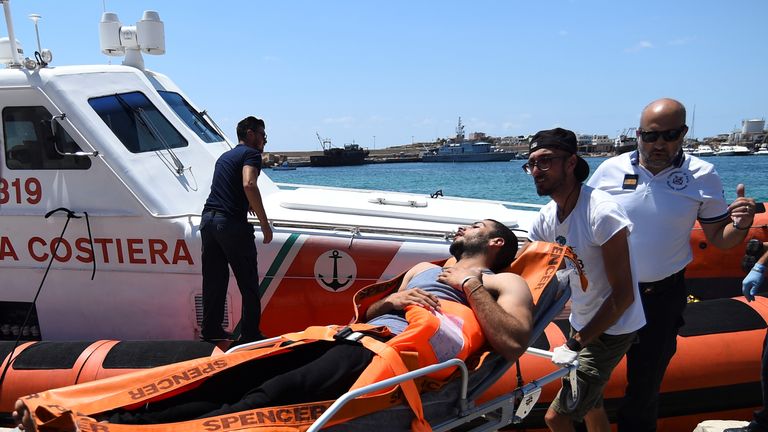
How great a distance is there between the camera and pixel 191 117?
581cm

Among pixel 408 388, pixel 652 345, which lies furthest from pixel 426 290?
pixel 652 345

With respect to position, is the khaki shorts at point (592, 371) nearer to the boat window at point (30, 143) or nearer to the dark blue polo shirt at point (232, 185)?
the dark blue polo shirt at point (232, 185)

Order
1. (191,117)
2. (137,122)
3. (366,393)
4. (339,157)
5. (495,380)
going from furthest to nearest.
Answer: (339,157), (191,117), (137,122), (495,380), (366,393)

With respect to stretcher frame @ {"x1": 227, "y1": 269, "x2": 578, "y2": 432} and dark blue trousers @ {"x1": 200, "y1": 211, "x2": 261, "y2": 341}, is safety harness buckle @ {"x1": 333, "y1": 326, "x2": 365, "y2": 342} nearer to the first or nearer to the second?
stretcher frame @ {"x1": 227, "y1": 269, "x2": 578, "y2": 432}

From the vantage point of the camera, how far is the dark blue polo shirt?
4.17 meters

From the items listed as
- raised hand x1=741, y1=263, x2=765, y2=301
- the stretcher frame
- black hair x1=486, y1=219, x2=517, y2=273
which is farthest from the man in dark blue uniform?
raised hand x1=741, y1=263, x2=765, y2=301

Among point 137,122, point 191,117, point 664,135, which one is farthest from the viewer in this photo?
point 191,117

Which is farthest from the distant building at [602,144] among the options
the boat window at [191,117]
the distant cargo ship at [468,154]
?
the boat window at [191,117]

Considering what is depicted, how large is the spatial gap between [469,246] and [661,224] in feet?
2.97

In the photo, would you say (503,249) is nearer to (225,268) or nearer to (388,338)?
(388,338)

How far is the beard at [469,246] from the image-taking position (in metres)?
2.98

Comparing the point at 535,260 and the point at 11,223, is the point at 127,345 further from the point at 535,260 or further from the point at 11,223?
the point at 535,260

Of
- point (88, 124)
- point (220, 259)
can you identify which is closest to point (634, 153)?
point (220, 259)

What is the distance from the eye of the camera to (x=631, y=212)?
9.60 ft
